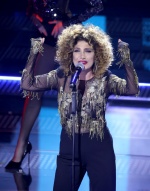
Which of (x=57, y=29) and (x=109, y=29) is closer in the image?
(x=57, y=29)

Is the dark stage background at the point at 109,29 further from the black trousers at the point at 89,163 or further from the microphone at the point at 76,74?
the microphone at the point at 76,74

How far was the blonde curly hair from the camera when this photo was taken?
3631mm

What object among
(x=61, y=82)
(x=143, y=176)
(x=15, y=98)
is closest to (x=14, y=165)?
(x=143, y=176)

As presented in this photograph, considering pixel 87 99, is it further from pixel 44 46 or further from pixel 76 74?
pixel 44 46

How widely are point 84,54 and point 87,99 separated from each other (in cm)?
28

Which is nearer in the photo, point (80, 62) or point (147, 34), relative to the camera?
point (80, 62)

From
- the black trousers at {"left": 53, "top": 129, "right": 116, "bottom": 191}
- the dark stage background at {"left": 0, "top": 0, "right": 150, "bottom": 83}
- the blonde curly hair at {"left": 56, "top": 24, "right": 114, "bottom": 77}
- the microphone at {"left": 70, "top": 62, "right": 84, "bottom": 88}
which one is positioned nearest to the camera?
the microphone at {"left": 70, "top": 62, "right": 84, "bottom": 88}

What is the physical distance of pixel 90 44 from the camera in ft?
11.9

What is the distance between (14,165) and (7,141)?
113 cm

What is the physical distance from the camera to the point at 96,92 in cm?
360

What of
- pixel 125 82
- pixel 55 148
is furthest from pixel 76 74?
pixel 55 148

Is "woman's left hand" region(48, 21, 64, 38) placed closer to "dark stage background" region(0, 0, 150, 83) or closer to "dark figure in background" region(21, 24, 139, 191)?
"dark figure in background" region(21, 24, 139, 191)

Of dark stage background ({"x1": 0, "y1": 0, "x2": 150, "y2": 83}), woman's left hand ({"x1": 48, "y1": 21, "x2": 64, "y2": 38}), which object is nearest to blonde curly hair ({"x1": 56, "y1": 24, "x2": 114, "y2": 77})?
woman's left hand ({"x1": 48, "y1": 21, "x2": 64, "y2": 38})

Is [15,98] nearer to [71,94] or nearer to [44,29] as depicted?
[44,29]
